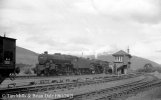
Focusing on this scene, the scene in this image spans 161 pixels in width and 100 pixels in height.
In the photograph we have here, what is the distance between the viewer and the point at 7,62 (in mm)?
16281

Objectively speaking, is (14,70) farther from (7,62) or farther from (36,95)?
(36,95)

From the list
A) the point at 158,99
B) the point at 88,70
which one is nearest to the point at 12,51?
the point at 158,99

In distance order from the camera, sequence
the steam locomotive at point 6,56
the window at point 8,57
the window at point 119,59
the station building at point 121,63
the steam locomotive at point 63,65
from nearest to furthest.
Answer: the steam locomotive at point 6,56 → the window at point 8,57 → the steam locomotive at point 63,65 → the station building at point 121,63 → the window at point 119,59

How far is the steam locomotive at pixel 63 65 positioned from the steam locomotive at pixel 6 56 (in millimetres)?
17720

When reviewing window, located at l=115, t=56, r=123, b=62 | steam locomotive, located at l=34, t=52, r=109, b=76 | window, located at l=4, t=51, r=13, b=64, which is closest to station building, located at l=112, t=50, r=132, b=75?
window, located at l=115, t=56, r=123, b=62

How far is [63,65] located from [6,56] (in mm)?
21850

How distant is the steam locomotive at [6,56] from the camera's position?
1585 centimetres

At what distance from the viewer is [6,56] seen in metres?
16.2

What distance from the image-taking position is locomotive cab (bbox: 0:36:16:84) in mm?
15852

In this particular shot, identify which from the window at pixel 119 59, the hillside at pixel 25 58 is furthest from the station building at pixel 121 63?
the hillside at pixel 25 58

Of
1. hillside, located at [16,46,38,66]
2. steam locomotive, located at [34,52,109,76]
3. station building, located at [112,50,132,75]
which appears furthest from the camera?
hillside, located at [16,46,38,66]

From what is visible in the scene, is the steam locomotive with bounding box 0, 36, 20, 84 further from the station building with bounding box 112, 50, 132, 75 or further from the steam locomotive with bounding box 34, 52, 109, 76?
the station building with bounding box 112, 50, 132, 75

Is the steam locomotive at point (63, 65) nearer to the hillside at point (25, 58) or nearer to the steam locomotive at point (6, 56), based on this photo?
the steam locomotive at point (6, 56)

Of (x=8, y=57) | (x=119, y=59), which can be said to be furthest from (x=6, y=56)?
(x=119, y=59)
